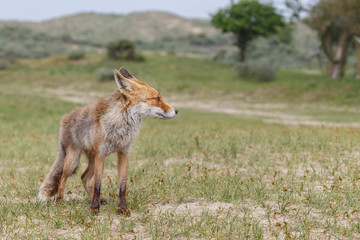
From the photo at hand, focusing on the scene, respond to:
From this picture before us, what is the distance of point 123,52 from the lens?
145ft

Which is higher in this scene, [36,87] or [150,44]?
[150,44]

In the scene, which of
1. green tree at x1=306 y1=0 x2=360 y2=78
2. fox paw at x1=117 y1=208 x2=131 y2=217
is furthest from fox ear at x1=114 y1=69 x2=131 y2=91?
green tree at x1=306 y1=0 x2=360 y2=78

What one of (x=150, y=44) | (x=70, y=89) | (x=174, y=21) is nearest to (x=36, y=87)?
(x=70, y=89)

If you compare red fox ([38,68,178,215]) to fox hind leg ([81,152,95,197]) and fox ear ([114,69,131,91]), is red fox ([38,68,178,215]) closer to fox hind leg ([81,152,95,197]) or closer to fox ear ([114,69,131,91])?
fox ear ([114,69,131,91])

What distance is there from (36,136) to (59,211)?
338 inches

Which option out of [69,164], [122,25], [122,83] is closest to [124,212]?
[69,164]

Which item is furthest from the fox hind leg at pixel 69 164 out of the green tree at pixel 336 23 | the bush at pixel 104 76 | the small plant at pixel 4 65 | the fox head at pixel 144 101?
the small plant at pixel 4 65

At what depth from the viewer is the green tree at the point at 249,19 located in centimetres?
3897

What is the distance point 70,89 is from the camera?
34.8m

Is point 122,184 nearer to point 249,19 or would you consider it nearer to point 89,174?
point 89,174

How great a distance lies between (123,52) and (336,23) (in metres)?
24.4

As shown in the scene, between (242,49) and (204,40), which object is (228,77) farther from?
(204,40)

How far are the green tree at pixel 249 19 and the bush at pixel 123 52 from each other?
10.4 meters

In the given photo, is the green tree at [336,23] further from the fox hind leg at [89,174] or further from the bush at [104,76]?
the fox hind leg at [89,174]
